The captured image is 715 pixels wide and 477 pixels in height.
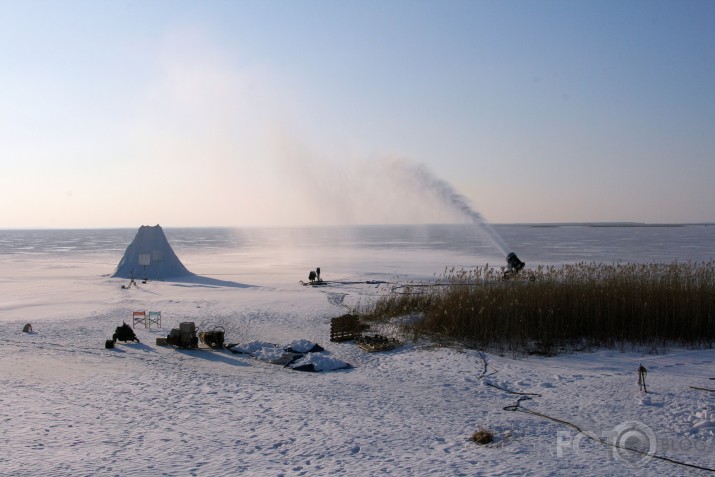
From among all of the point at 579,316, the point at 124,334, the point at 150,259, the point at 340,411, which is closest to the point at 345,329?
the point at 124,334

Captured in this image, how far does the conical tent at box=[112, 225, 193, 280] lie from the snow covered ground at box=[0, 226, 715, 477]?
16154mm

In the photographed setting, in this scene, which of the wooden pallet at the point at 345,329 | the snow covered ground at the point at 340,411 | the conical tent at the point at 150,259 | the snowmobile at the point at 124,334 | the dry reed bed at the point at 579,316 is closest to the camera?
the snow covered ground at the point at 340,411

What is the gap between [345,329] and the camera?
14445 mm

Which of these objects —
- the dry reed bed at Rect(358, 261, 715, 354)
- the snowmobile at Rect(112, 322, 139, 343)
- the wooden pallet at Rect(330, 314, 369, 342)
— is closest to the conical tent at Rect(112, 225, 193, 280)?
the snowmobile at Rect(112, 322, 139, 343)

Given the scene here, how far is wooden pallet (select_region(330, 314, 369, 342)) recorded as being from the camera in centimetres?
1419

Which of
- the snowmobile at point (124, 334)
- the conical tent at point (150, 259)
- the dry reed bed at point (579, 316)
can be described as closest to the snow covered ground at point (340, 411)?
the snowmobile at point (124, 334)

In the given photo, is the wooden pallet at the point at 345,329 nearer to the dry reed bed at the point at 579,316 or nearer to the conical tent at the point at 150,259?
the dry reed bed at the point at 579,316

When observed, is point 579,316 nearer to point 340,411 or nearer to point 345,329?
point 345,329

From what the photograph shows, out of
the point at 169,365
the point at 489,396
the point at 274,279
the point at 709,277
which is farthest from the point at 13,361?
Answer: the point at 274,279

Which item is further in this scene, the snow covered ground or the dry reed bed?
the dry reed bed

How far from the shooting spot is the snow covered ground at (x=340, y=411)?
6758 mm

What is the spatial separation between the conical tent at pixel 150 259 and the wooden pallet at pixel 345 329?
1928cm

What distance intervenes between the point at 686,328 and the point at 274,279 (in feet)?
71.1

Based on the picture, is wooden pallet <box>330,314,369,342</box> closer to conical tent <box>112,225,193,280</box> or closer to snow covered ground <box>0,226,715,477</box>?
snow covered ground <box>0,226,715,477</box>
